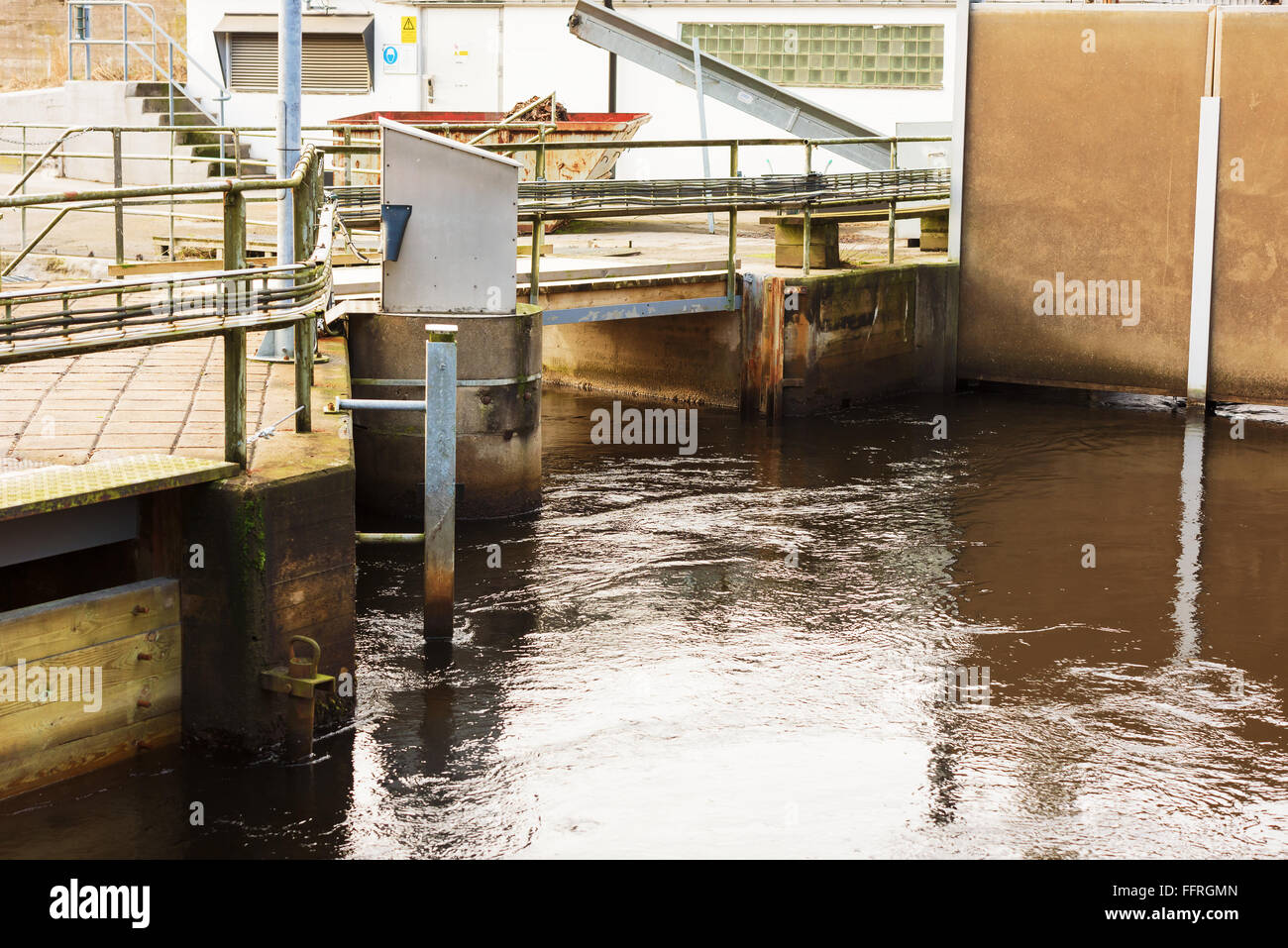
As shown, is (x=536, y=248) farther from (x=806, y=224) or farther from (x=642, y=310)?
(x=806, y=224)

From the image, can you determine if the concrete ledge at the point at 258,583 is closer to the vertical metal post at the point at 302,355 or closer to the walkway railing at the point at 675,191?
the vertical metal post at the point at 302,355

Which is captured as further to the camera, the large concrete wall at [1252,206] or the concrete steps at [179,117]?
the concrete steps at [179,117]

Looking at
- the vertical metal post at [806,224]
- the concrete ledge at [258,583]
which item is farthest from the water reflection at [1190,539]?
the concrete ledge at [258,583]

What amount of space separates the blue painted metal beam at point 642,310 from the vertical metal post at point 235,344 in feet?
22.4

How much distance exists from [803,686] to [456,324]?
4.03 meters

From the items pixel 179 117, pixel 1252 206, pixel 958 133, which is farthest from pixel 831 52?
pixel 179 117

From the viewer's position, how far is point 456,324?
11484 millimetres

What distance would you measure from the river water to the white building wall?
38.6 ft

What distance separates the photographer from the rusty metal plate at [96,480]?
6.56 m

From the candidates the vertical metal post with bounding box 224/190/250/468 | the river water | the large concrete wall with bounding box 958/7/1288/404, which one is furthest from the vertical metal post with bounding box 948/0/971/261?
the vertical metal post with bounding box 224/190/250/468

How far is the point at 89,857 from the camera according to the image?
663cm

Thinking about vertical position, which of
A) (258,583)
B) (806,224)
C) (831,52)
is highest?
(831,52)

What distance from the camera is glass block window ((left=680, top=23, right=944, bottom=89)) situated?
25.1m

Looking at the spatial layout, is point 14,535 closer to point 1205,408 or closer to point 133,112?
point 1205,408
